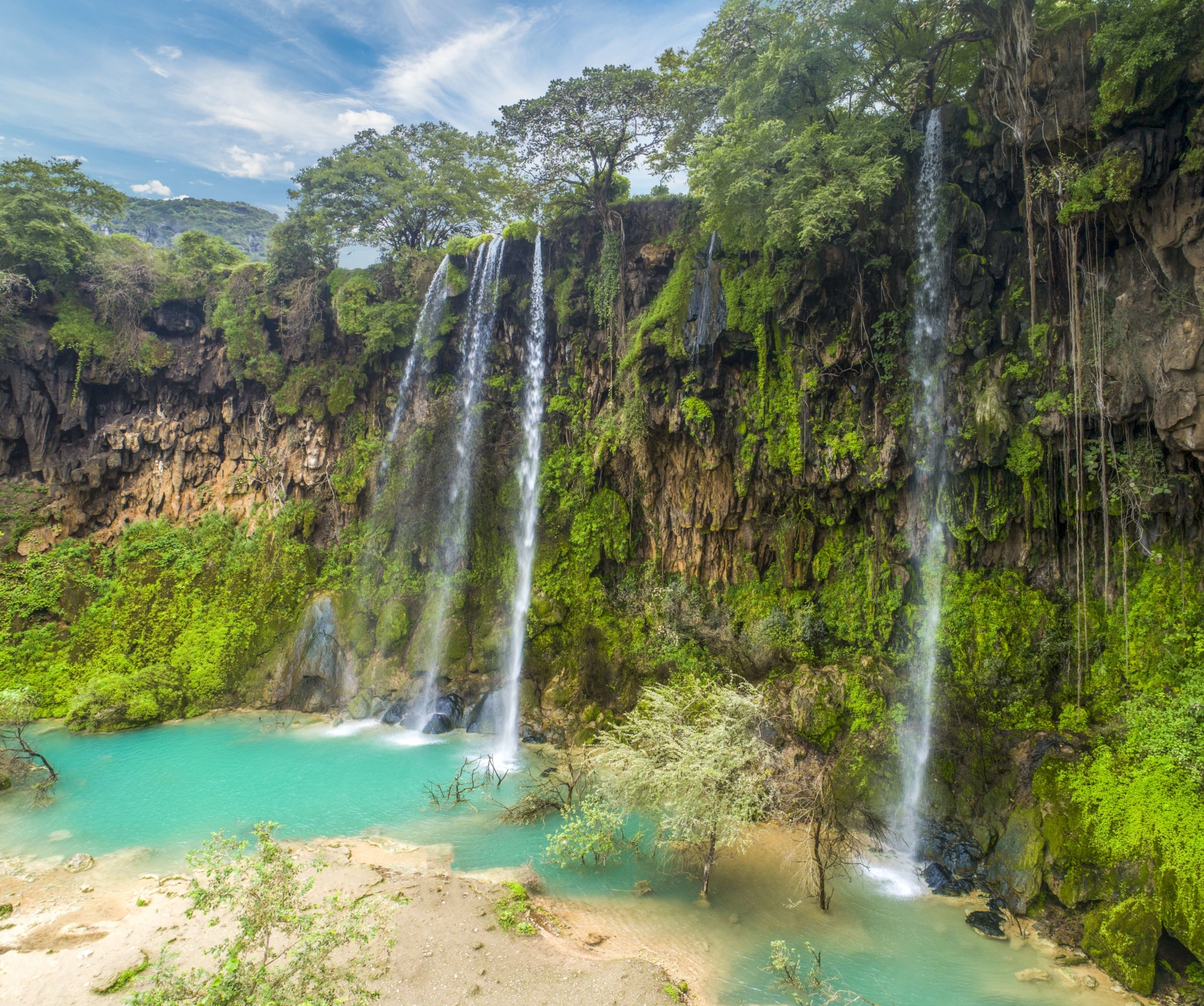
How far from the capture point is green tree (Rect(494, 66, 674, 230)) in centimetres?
1938

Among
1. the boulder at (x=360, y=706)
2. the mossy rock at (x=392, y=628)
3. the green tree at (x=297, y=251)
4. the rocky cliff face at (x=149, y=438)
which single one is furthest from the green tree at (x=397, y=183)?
the boulder at (x=360, y=706)

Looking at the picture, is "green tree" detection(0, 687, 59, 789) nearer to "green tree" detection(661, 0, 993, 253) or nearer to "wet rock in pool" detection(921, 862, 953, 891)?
"wet rock in pool" detection(921, 862, 953, 891)

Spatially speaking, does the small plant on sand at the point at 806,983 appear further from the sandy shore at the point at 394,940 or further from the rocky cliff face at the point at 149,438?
the rocky cliff face at the point at 149,438

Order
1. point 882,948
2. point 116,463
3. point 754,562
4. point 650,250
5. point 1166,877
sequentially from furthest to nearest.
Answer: point 116,463, point 650,250, point 754,562, point 882,948, point 1166,877

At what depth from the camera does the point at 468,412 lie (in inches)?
871

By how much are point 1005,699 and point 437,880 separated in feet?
39.1

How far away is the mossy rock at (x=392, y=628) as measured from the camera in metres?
20.2

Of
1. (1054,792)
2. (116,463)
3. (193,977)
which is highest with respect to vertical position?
(116,463)

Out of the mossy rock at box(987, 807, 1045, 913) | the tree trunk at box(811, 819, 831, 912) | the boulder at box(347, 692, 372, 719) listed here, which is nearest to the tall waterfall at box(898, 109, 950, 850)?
the mossy rock at box(987, 807, 1045, 913)

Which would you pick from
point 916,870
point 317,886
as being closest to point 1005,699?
point 916,870

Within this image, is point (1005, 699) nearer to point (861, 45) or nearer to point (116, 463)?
point (861, 45)

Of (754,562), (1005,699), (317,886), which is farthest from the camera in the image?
(754,562)

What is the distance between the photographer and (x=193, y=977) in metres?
6.00

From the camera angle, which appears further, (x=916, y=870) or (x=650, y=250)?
(x=650, y=250)
